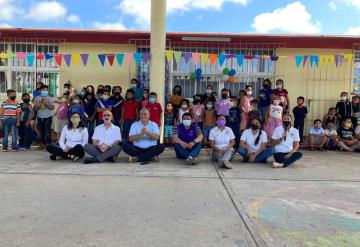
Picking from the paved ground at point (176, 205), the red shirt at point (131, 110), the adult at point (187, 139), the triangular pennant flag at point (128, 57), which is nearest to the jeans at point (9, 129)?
the paved ground at point (176, 205)

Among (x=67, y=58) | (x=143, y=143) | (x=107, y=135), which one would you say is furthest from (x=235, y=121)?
(x=67, y=58)

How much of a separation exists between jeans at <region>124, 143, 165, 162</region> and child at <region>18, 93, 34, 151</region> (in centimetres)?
327

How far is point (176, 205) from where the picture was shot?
16.0ft

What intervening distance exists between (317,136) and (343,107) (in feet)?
3.77

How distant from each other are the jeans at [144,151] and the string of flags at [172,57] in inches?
121

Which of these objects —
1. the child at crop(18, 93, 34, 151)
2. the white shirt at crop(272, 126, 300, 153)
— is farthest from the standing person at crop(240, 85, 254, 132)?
the child at crop(18, 93, 34, 151)

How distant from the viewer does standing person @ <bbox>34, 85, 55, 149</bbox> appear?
9883 millimetres

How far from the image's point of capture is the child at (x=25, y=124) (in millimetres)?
9719

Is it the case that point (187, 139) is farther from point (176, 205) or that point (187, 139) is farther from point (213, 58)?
point (176, 205)

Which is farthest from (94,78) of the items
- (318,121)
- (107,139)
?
(318,121)

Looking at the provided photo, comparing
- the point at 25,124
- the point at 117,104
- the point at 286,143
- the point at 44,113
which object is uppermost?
the point at 117,104

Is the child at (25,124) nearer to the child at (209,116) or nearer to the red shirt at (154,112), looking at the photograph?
the red shirt at (154,112)

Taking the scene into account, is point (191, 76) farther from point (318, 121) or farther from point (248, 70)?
point (318, 121)

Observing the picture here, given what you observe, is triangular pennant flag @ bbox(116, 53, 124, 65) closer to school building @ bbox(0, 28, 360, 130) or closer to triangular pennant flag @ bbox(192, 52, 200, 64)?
school building @ bbox(0, 28, 360, 130)
